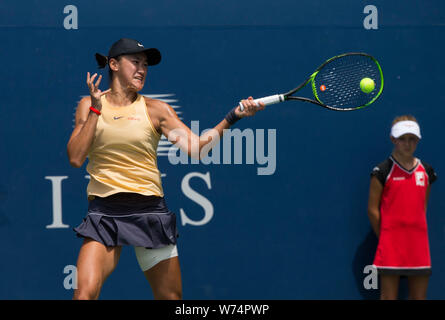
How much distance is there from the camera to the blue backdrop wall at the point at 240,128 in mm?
3939

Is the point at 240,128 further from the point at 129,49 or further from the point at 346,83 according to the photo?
the point at 129,49

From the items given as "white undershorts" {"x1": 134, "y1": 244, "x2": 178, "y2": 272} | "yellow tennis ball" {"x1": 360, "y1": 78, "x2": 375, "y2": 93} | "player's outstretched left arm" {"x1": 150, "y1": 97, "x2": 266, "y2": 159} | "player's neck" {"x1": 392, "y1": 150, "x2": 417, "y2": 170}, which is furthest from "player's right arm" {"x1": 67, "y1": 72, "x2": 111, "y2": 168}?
"player's neck" {"x1": 392, "y1": 150, "x2": 417, "y2": 170}

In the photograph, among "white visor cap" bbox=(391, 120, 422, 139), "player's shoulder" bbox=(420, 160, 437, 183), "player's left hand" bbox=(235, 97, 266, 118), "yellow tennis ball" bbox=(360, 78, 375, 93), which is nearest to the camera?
"player's left hand" bbox=(235, 97, 266, 118)

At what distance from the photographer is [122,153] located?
288 centimetres

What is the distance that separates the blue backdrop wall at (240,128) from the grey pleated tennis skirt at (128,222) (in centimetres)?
106

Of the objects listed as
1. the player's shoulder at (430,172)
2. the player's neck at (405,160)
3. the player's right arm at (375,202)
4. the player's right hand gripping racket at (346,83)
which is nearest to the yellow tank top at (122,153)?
the player's right hand gripping racket at (346,83)

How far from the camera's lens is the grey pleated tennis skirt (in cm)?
285

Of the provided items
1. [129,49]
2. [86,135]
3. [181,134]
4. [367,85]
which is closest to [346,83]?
[367,85]

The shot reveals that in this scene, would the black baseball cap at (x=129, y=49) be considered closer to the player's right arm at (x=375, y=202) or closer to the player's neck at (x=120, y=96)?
the player's neck at (x=120, y=96)

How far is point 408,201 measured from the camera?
381cm

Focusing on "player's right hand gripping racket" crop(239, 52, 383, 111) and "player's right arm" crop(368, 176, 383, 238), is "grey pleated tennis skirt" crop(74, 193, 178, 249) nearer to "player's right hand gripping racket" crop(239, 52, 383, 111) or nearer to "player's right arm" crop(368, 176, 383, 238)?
"player's right hand gripping racket" crop(239, 52, 383, 111)

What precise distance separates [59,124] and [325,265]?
1830mm

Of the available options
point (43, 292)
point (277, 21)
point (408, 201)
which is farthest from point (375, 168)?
point (43, 292)

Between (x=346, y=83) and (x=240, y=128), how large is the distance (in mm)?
765
